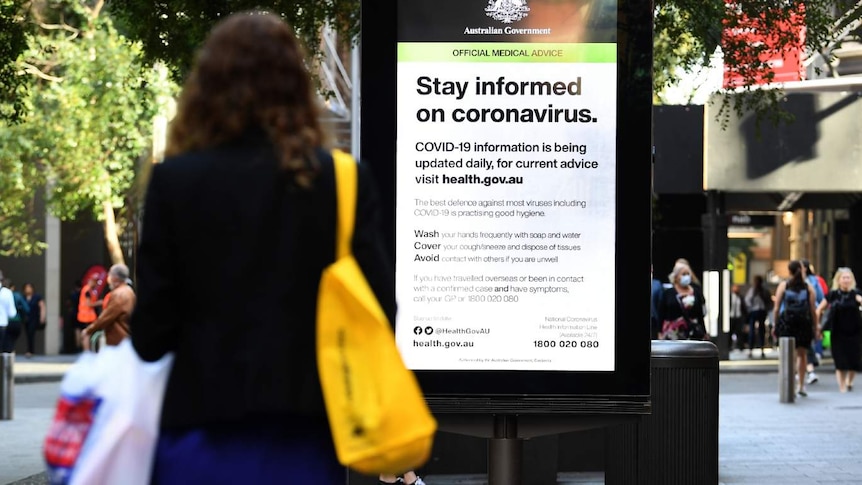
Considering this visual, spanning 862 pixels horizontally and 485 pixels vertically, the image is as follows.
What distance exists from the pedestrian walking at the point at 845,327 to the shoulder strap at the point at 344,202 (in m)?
16.9

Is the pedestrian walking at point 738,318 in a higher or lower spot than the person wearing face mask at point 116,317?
lower

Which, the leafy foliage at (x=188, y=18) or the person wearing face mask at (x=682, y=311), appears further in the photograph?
the person wearing face mask at (x=682, y=311)

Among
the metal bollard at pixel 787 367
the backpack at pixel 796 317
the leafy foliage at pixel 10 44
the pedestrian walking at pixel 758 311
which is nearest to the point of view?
the leafy foliage at pixel 10 44

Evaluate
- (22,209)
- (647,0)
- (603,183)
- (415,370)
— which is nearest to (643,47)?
(647,0)

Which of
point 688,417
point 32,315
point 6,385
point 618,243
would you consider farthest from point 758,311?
point 618,243

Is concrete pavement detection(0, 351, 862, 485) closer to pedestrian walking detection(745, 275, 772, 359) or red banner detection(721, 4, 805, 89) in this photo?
red banner detection(721, 4, 805, 89)

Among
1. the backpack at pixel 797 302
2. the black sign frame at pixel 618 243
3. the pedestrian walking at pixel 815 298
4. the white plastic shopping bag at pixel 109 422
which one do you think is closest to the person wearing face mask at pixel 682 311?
the backpack at pixel 797 302

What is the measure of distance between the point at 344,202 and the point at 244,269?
10.3 inches

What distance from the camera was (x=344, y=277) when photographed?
313cm

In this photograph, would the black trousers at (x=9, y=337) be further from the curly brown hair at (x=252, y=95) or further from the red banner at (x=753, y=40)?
the curly brown hair at (x=252, y=95)

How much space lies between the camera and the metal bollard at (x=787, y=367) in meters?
17.3

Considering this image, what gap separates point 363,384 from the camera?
10.2ft

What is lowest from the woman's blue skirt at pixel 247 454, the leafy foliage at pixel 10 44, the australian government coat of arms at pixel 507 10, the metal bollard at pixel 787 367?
the metal bollard at pixel 787 367

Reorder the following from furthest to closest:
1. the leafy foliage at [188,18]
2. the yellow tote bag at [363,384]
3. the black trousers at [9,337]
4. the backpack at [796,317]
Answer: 1. the black trousers at [9,337]
2. the backpack at [796,317]
3. the leafy foliage at [188,18]
4. the yellow tote bag at [363,384]
